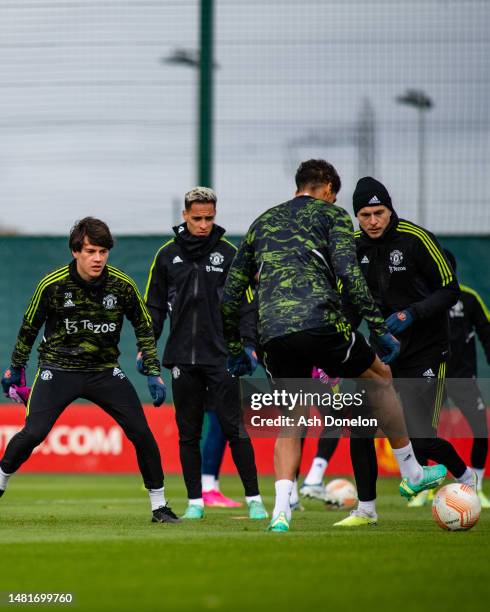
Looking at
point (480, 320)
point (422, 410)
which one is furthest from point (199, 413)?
point (480, 320)

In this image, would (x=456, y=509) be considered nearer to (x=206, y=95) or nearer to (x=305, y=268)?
(x=305, y=268)

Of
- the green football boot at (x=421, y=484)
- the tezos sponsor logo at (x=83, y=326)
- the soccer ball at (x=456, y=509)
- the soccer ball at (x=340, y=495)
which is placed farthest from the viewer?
the soccer ball at (x=340, y=495)

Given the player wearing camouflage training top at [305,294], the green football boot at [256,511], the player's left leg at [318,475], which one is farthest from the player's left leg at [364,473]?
Answer: the player's left leg at [318,475]

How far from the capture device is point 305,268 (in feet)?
26.0

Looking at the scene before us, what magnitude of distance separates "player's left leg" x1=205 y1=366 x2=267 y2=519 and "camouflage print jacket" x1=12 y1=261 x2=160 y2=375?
45.8 inches

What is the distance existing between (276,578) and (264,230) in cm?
262

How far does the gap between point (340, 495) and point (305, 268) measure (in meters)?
4.03

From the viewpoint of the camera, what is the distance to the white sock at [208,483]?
1192cm

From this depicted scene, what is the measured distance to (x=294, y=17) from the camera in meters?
17.1

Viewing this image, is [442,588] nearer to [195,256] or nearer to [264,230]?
[264,230]

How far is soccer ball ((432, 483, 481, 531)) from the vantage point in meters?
8.47

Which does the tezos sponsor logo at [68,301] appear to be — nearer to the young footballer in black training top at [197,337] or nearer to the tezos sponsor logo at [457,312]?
the young footballer in black training top at [197,337]

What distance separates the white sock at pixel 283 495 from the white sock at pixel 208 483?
3.72m

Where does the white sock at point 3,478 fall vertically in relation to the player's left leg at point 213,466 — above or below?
above
